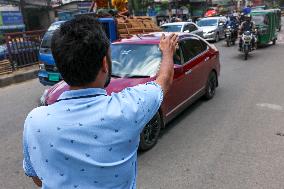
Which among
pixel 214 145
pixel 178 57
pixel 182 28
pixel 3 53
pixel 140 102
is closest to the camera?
pixel 140 102

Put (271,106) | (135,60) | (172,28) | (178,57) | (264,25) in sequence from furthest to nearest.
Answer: (172,28), (264,25), (271,106), (178,57), (135,60)

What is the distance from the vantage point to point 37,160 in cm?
Result: 143

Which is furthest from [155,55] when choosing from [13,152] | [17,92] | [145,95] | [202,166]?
[17,92]

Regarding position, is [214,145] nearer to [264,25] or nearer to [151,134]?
[151,134]

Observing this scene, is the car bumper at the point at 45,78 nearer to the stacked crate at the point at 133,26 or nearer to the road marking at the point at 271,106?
the stacked crate at the point at 133,26

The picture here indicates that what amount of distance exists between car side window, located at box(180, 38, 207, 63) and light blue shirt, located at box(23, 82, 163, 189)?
16.6 ft

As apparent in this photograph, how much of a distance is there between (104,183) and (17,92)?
907 centimetres

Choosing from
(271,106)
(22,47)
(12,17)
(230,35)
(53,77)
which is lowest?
(230,35)

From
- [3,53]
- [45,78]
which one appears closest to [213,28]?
[3,53]

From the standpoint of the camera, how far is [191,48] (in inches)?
270

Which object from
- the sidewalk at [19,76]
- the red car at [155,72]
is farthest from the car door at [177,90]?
the sidewalk at [19,76]

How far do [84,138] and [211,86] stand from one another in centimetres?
673

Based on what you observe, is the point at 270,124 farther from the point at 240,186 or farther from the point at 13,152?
the point at 13,152

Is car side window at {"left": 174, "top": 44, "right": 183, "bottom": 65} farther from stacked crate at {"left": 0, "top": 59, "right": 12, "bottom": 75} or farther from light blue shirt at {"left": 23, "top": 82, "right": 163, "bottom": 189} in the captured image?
stacked crate at {"left": 0, "top": 59, "right": 12, "bottom": 75}
